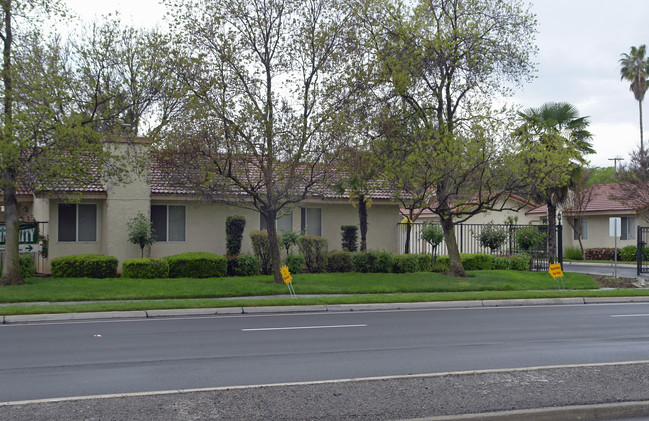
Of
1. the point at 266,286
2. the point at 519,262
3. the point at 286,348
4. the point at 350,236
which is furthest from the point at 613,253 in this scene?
the point at 286,348

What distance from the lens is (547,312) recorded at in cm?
1557

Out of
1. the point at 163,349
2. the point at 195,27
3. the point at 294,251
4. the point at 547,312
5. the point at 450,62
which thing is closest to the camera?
the point at 163,349

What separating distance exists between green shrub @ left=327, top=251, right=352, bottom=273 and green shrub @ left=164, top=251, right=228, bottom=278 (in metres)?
4.35

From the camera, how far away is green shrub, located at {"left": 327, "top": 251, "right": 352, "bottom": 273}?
23938 mm

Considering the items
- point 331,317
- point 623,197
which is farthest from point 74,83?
point 623,197

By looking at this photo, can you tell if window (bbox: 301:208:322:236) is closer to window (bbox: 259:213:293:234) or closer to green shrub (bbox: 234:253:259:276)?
window (bbox: 259:213:293:234)

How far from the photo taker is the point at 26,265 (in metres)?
20.4

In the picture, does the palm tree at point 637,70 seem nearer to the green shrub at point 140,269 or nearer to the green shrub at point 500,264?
the green shrub at point 500,264

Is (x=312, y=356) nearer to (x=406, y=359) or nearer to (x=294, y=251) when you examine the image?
(x=406, y=359)

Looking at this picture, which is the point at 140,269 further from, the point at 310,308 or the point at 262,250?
the point at 310,308

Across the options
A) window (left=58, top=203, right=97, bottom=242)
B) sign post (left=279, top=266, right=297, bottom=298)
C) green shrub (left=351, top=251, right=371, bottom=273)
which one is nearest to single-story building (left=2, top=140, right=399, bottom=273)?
window (left=58, top=203, right=97, bottom=242)

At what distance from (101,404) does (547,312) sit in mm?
12180

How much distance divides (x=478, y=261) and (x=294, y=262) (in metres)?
8.02

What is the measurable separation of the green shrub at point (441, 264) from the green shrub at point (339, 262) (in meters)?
3.67
